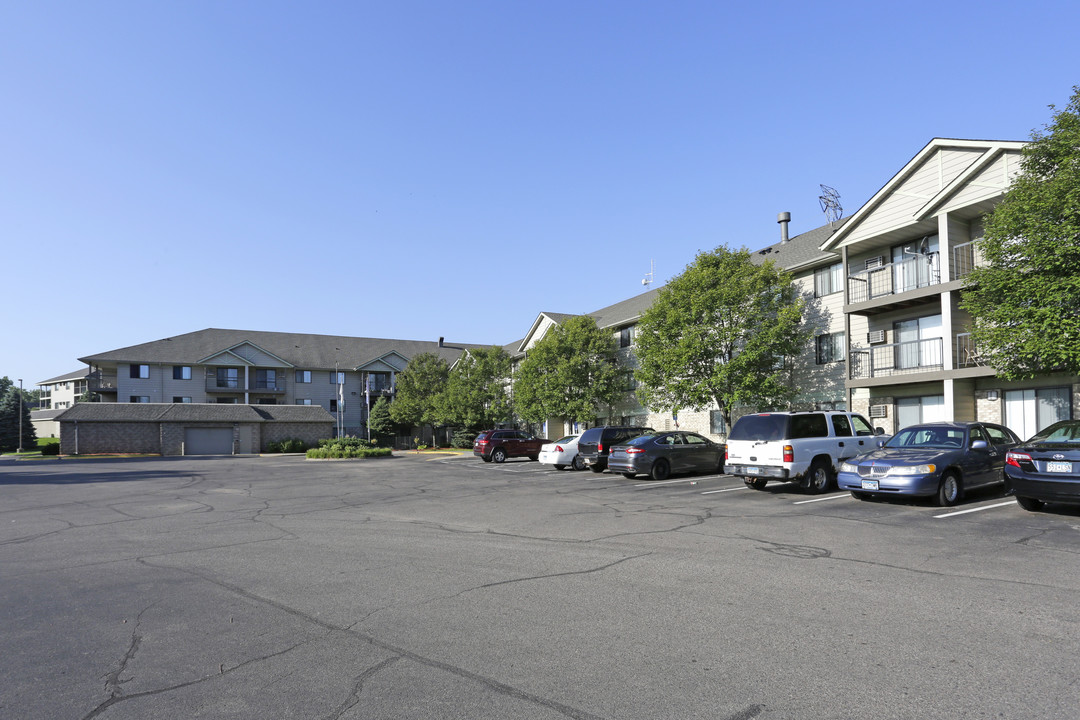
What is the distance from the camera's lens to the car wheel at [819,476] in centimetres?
1548

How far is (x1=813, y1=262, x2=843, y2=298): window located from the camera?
26.2 meters

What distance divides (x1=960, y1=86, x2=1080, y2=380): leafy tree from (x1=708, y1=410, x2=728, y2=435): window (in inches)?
634

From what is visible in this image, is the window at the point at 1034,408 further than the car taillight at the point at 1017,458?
Yes

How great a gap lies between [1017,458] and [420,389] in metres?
49.0

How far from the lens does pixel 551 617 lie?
19.2ft

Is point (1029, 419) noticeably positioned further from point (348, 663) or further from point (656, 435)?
point (348, 663)

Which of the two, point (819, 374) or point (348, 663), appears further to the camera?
point (819, 374)

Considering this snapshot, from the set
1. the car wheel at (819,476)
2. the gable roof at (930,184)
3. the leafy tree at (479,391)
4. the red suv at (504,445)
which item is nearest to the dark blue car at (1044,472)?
the car wheel at (819,476)

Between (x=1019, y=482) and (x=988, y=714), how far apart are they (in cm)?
918

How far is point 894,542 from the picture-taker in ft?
30.0

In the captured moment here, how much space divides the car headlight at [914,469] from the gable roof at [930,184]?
1153 centimetres

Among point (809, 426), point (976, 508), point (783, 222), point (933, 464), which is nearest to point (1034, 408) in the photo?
point (809, 426)

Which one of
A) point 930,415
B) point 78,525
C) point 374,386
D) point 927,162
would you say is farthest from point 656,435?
point 374,386

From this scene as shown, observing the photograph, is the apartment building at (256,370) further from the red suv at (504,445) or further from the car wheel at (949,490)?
the car wheel at (949,490)
